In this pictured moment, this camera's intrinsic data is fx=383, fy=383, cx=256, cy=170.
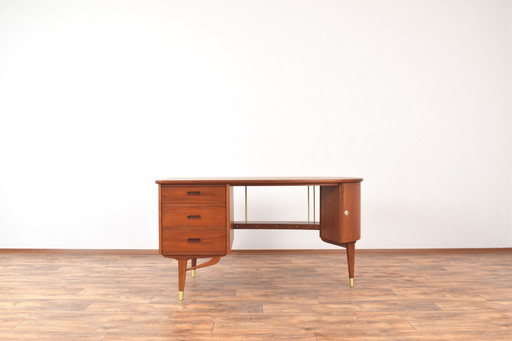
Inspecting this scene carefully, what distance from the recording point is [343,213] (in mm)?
2404

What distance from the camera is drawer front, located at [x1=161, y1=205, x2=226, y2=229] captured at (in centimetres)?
225

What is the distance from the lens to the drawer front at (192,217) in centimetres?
225

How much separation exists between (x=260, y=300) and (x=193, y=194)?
0.74m

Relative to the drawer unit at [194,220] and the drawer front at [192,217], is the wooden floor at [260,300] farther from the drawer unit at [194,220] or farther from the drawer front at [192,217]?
the drawer front at [192,217]

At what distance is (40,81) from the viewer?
142 inches

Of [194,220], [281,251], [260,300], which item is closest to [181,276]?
[194,220]

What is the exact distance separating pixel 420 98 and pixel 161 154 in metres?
2.48

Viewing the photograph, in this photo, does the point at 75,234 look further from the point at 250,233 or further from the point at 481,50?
the point at 481,50

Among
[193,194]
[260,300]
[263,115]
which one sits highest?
[263,115]

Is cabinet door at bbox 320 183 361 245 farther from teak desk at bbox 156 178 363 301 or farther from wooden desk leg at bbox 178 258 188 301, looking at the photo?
wooden desk leg at bbox 178 258 188 301

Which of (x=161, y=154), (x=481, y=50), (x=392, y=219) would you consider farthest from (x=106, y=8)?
(x=481, y=50)

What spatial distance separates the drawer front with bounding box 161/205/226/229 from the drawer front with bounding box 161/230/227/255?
0.04m

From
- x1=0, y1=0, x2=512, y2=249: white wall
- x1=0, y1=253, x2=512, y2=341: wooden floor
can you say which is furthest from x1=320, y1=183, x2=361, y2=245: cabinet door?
x1=0, y1=0, x2=512, y2=249: white wall

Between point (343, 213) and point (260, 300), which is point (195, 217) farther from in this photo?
point (343, 213)
